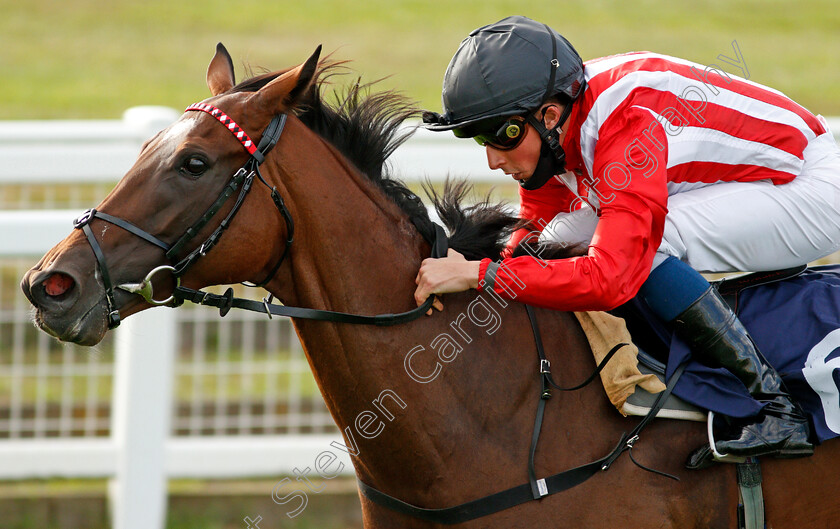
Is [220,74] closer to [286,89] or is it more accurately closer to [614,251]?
[286,89]

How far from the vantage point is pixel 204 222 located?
2328 mm

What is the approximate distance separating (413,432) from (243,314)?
95.4 inches

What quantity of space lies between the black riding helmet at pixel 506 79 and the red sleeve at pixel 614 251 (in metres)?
0.26

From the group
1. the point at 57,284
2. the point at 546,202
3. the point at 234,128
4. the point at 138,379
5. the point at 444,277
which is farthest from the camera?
the point at 138,379

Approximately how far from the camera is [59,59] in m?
13.9

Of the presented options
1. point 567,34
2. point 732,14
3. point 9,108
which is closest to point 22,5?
point 9,108

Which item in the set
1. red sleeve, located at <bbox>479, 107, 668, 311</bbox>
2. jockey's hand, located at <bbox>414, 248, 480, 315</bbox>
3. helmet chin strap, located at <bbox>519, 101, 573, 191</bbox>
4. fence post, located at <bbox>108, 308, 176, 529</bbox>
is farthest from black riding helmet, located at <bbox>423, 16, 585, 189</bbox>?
fence post, located at <bbox>108, 308, 176, 529</bbox>

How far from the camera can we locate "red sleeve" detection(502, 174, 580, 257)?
3.16 meters

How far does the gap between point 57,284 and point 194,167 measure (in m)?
0.44

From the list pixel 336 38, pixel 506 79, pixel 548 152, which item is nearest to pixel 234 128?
pixel 506 79

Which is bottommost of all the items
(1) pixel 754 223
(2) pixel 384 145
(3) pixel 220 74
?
(1) pixel 754 223

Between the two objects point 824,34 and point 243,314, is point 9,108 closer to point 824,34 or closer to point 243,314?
point 243,314

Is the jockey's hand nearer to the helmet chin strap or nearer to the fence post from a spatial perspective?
the helmet chin strap

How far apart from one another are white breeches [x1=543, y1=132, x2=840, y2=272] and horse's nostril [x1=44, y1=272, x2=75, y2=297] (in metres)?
1.61
